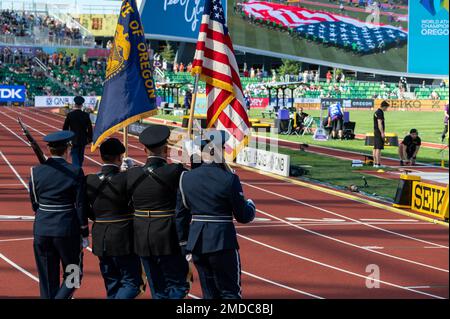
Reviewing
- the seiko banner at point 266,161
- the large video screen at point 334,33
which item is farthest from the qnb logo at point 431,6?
the seiko banner at point 266,161

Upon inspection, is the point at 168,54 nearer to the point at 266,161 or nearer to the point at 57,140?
the point at 266,161

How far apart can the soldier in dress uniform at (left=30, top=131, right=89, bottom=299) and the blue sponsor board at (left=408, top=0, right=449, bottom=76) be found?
1097 inches

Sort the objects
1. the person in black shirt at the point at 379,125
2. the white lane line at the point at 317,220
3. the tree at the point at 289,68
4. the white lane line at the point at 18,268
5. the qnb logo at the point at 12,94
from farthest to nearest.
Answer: the tree at the point at 289,68
the qnb logo at the point at 12,94
the person in black shirt at the point at 379,125
the white lane line at the point at 317,220
the white lane line at the point at 18,268

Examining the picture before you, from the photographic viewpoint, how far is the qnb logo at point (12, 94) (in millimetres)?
70344

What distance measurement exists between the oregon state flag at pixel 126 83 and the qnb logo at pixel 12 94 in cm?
5659

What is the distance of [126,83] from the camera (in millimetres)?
14828

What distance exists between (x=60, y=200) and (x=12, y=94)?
63.5 meters

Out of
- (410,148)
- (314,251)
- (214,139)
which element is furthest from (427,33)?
(214,139)

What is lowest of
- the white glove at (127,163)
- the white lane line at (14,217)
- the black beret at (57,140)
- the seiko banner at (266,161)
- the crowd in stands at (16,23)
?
the white lane line at (14,217)

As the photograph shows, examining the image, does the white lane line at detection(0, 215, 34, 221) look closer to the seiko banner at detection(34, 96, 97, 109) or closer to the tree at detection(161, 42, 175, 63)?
the seiko banner at detection(34, 96, 97, 109)

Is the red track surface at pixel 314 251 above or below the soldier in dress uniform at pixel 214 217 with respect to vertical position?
below

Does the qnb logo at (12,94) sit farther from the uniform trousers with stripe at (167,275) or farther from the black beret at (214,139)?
the black beret at (214,139)

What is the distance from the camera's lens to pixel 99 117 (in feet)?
47.5
